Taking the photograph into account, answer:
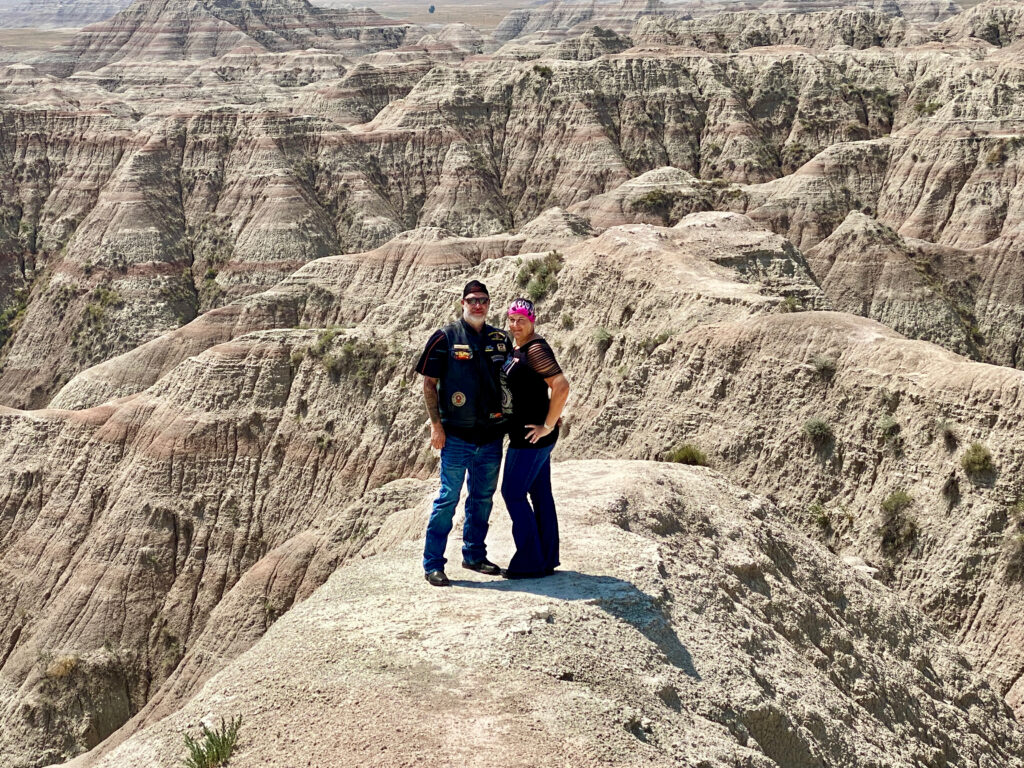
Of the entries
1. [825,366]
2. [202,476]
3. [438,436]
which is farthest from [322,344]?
[438,436]

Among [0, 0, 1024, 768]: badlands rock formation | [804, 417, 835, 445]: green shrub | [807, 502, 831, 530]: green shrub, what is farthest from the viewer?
[804, 417, 835, 445]: green shrub

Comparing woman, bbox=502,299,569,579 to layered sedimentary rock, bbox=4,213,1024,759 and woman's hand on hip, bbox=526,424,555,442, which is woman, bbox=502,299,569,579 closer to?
woman's hand on hip, bbox=526,424,555,442

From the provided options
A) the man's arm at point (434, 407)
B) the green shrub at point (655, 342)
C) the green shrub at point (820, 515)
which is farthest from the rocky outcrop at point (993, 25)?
the man's arm at point (434, 407)

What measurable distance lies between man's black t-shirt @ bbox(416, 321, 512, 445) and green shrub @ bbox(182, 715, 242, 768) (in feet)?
12.4

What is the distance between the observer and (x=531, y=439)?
1116cm

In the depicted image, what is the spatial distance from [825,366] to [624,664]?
16.1 metres

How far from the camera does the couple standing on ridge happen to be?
11.1m

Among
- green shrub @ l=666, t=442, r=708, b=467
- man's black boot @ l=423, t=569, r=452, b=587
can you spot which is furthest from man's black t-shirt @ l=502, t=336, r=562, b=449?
green shrub @ l=666, t=442, r=708, b=467

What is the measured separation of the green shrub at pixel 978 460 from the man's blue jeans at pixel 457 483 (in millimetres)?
13257

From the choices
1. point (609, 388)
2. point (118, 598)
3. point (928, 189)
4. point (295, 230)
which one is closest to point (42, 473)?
point (118, 598)

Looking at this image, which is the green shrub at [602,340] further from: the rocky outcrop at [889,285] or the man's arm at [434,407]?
the rocky outcrop at [889,285]

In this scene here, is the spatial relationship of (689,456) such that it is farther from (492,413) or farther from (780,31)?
(780,31)

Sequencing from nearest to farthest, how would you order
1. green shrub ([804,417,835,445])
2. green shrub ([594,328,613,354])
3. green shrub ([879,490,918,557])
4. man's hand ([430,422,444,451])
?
man's hand ([430,422,444,451]) → green shrub ([879,490,918,557]) → green shrub ([804,417,835,445]) → green shrub ([594,328,613,354])

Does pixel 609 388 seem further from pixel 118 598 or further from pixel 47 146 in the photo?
pixel 47 146
